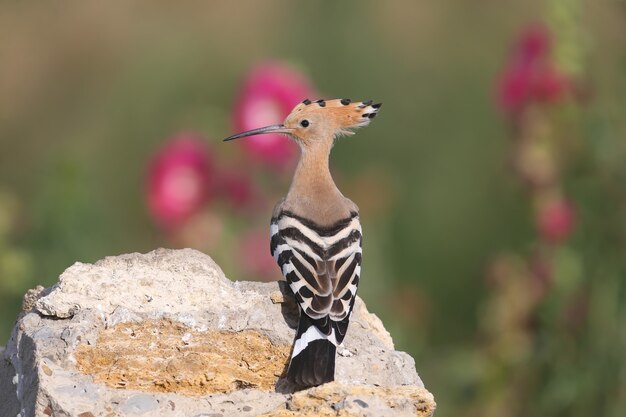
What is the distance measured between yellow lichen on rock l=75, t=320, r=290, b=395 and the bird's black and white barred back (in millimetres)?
132

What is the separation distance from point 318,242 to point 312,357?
0.85 metres

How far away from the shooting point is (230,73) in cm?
969

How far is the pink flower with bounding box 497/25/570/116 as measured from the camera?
19.3 feet

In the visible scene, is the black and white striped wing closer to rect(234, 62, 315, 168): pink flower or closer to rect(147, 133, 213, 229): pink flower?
rect(234, 62, 315, 168): pink flower

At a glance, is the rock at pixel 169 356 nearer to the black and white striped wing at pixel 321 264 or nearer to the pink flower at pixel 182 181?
the black and white striped wing at pixel 321 264

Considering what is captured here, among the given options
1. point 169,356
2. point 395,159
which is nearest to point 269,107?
point 395,159

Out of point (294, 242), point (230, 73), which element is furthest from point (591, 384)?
point (230, 73)

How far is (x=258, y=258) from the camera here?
236 inches

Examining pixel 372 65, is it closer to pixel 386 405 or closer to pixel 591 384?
pixel 591 384

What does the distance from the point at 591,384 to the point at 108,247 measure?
8.76 feet

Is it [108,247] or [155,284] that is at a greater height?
[108,247]

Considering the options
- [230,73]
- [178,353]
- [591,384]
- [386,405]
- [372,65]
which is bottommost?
[386,405]

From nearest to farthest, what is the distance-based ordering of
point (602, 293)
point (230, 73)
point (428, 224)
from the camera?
point (602, 293), point (428, 224), point (230, 73)

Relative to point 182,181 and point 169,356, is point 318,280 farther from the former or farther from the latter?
point 182,181
